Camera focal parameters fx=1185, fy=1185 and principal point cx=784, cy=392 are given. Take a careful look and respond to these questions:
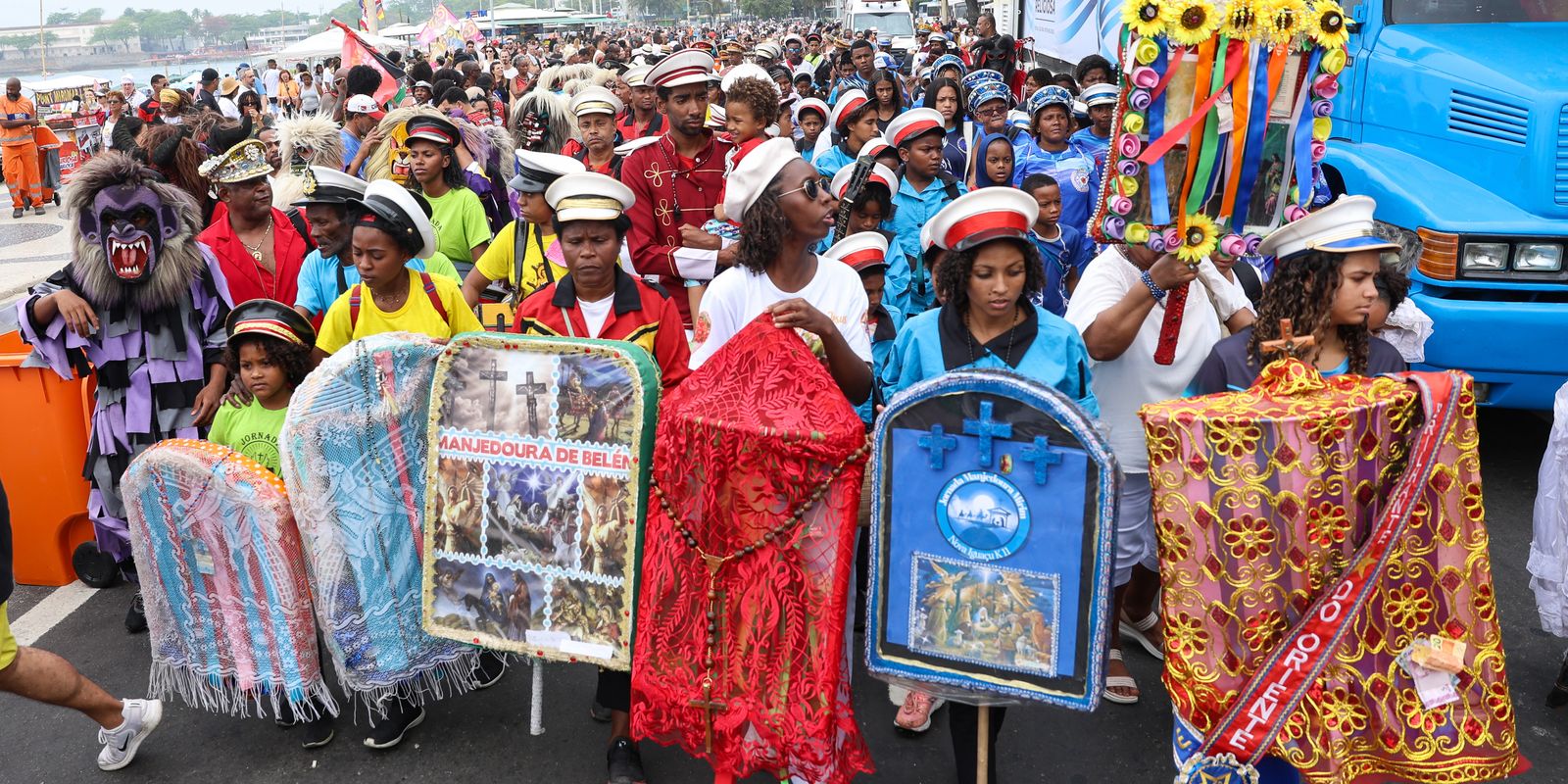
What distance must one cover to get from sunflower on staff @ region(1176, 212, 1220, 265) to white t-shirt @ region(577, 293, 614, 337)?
73.5 inches

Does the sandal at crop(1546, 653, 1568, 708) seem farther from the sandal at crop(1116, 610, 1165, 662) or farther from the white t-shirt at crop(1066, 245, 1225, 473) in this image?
the white t-shirt at crop(1066, 245, 1225, 473)

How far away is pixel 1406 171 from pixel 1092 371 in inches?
119

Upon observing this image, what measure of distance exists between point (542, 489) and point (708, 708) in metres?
0.82

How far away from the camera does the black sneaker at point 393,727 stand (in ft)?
13.7

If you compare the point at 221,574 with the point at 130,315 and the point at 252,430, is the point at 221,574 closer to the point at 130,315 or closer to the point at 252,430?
the point at 252,430

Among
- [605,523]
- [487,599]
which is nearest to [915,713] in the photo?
[605,523]

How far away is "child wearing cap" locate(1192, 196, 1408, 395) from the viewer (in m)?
3.41

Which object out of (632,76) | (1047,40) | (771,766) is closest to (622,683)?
(771,766)

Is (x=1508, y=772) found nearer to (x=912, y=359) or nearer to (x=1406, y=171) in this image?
(x=912, y=359)

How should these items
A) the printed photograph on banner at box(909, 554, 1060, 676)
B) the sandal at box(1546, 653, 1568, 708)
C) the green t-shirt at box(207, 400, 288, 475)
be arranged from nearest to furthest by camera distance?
1. the printed photograph on banner at box(909, 554, 1060, 676)
2. the sandal at box(1546, 653, 1568, 708)
3. the green t-shirt at box(207, 400, 288, 475)

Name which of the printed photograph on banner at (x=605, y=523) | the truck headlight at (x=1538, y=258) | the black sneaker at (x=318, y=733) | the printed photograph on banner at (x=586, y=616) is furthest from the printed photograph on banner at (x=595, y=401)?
the truck headlight at (x=1538, y=258)

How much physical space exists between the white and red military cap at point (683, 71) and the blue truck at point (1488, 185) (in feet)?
11.3

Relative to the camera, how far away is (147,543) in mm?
3955

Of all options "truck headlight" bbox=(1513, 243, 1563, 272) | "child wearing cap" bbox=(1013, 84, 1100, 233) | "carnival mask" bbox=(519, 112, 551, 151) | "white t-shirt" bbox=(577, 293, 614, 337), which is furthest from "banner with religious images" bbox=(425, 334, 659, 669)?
"carnival mask" bbox=(519, 112, 551, 151)
